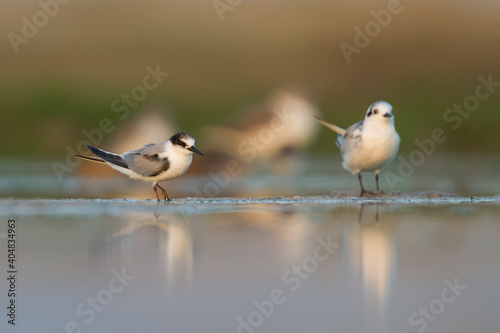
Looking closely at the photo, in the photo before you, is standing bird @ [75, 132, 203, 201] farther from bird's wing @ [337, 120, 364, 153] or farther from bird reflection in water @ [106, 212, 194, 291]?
bird's wing @ [337, 120, 364, 153]

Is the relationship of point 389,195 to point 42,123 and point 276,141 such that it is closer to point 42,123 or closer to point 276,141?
point 276,141

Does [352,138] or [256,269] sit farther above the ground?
[352,138]

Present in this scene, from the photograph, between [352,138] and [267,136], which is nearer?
[352,138]

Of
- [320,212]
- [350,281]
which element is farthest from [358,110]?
[350,281]

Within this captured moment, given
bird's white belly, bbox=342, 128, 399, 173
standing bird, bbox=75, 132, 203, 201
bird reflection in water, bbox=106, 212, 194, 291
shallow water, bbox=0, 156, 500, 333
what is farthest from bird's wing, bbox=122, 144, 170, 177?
bird's white belly, bbox=342, 128, 399, 173

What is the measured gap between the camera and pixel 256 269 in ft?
13.1

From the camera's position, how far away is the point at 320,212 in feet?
20.1

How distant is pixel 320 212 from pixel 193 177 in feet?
12.1

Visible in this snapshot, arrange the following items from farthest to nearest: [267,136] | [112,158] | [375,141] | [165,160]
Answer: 1. [267,136]
2. [112,158]
3. [375,141]
4. [165,160]


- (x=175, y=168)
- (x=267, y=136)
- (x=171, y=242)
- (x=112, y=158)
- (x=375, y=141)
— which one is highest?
(x=267, y=136)

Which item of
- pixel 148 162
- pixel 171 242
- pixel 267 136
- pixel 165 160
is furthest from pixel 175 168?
pixel 267 136

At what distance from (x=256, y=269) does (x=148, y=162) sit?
11.3 feet

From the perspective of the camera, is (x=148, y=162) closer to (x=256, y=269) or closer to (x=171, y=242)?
(x=171, y=242)

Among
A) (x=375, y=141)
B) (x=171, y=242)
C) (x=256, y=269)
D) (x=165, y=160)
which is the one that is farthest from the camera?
(x=375, y=141)
